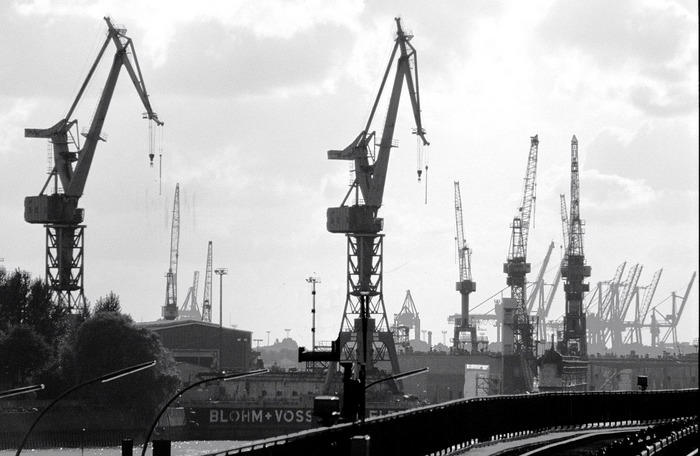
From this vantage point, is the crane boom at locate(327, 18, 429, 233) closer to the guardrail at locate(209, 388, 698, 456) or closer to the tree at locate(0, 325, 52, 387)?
the tree at locate(0, 325, 52, 387)

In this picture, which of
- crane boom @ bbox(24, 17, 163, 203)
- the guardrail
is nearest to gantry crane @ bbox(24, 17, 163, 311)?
crane boom @ bbox(24, 17, 163, 203)

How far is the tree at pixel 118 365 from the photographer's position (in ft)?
487

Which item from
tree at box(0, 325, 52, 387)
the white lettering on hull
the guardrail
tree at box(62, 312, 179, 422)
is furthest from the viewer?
the white lettering on hull

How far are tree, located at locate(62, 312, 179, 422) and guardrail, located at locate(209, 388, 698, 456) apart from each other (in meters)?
70.1

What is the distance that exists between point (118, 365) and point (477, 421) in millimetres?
91512

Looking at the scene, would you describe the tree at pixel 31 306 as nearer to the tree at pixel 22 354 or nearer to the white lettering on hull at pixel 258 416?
the tree at pixel 22 354

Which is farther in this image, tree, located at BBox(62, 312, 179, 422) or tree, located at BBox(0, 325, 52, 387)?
tree, located at BBox(0, 325, 52, 387)

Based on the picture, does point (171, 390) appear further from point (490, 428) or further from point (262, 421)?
point (490, 428)

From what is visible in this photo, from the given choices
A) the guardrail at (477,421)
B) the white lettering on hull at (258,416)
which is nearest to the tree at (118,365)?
the white lettering on hull at (258,416)

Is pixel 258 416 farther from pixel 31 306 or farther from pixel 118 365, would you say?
pixel 31 306

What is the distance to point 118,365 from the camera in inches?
5955

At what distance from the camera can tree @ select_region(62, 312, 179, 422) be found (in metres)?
148

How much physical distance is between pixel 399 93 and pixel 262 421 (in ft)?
132

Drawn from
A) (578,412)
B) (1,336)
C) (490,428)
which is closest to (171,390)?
(1,336)
